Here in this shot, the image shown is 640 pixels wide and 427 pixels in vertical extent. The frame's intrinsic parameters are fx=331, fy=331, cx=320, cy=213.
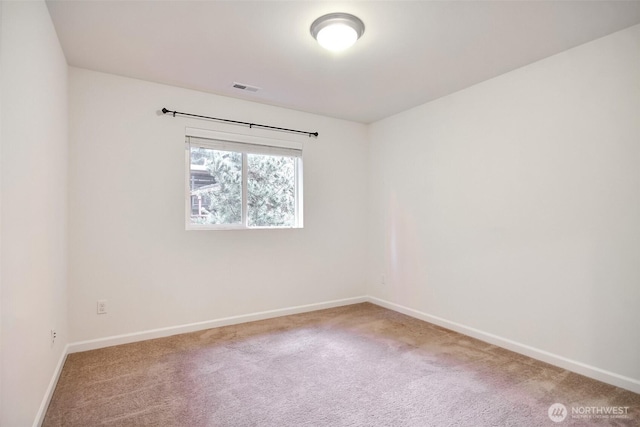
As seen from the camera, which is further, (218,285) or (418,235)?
(418,235)

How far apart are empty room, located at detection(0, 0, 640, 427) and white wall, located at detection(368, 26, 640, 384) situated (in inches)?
0.6

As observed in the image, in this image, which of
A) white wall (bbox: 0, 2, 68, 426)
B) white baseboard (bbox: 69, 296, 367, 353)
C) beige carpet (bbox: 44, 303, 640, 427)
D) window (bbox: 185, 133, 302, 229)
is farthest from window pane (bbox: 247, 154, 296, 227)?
white wall (bbox: 0, 2, 68, 426)

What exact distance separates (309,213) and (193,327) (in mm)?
1804

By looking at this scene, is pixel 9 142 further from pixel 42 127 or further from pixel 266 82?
pixel 266 82

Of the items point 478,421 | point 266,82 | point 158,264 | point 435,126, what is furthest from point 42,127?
point 435,126

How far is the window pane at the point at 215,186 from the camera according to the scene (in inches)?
136

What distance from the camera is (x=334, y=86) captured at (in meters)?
3.26

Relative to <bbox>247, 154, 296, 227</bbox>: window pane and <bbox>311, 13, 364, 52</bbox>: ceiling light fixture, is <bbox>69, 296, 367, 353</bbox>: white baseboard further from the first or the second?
<bbox>311, 13, 364, 52</bbox>: ceiling light fixture

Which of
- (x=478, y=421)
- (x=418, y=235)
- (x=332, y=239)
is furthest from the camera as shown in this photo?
(x=332, y=239)

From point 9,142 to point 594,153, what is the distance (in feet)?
11.3

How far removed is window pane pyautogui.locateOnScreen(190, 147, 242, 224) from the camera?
3451 mm

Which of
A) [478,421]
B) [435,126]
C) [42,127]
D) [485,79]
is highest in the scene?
[485,79]

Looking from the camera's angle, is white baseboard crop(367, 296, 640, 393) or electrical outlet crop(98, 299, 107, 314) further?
electrical outlet crop(98, 299, 107, 314)

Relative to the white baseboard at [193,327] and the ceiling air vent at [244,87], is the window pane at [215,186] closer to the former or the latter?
the ceiling air vent at [244,87]
